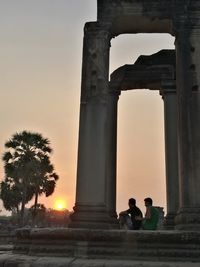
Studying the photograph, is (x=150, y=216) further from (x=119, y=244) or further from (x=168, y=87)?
(x=168, y=87)

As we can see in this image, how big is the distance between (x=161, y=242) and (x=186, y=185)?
73.6 inches

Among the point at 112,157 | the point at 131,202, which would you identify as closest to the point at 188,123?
the point at 131,202

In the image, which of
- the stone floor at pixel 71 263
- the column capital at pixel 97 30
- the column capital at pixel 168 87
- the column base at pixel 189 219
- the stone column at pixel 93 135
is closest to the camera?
the stone floor at pixel 71 263

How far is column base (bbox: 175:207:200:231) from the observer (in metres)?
9.22

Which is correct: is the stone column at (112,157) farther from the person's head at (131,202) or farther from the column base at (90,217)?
the column base at (90,217)

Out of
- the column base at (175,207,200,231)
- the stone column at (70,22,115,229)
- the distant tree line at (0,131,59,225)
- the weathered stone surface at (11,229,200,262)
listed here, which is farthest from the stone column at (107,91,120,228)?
the distant tree line at (0,131,59,225)

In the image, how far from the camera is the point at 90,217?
380 inches

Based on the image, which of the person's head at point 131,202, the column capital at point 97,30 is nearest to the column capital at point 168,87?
the column capital at point 97,30

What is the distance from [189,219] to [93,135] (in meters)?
3.16

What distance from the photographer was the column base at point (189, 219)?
922 centimetres

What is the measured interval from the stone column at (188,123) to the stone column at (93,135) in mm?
1918

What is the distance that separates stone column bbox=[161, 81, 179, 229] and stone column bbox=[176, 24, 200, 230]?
338 centimetres

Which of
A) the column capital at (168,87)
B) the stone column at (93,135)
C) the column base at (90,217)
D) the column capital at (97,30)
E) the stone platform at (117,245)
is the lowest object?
the stone platform at (117,245)

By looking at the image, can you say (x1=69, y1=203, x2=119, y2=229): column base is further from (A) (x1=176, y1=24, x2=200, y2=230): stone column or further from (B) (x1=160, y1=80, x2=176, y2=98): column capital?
(B) (x1=160, y1=80, x2=176, y2=98): column capital
